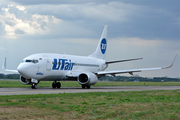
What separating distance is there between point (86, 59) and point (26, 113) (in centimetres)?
3120

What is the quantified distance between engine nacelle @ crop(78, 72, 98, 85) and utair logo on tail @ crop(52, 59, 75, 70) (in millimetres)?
2051

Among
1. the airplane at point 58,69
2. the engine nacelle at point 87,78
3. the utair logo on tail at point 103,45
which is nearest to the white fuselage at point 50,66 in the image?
the airplane at point 58,69

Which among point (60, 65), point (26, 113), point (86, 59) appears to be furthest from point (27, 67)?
point (26, 113)

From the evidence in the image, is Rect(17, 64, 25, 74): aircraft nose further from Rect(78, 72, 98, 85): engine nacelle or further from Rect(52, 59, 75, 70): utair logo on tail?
Rect(78, 72, 98, 85): engine nacelle

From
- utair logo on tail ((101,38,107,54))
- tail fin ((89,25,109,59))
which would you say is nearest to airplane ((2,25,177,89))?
tail fin ((89,25,109,59))

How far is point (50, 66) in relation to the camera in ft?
110

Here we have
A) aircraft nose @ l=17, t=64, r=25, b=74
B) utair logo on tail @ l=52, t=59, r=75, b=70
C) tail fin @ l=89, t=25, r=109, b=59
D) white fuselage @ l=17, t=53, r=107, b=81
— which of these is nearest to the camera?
aircraft nose @ l=17, t=64, r=25, b=74

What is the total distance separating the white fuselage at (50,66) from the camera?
31.2 m

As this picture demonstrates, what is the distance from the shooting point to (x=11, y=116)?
10.6 metres

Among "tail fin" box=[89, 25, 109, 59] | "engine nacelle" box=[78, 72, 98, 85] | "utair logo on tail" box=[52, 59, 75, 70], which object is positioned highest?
"tail fin" box=[89, 25, 109, 59]

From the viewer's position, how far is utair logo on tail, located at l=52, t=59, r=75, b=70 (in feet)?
113

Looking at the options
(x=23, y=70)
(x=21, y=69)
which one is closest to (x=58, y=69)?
(x=23, y=70)

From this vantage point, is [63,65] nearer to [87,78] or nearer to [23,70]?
[87,78]

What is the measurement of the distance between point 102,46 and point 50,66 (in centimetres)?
1703
